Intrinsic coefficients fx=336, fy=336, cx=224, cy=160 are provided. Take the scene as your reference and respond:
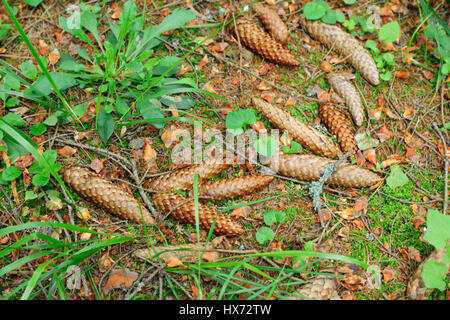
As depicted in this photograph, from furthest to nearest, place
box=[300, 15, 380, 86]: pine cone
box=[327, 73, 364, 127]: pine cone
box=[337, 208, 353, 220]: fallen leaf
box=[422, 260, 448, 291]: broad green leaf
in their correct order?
box=[300, 15, 380, 86]: pine cone → box=[327, 73, 364, 127]: pine cone → box=[337, 208, 353, 220]: fallen leaf → box=[422, 260, 448, 291]: broad green leaf

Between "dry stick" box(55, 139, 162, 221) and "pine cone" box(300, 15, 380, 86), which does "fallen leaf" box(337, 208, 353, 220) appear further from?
"dry stick" box(55, 139, 162, 221)

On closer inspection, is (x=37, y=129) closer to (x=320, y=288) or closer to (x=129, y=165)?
(x=129, y=165)

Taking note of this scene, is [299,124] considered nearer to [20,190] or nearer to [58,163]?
[58,163]

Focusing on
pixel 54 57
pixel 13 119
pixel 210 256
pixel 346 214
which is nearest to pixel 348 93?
pixel 346 214

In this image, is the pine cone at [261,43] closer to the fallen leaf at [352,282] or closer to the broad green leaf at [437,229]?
the broad green leaf at [437,229]

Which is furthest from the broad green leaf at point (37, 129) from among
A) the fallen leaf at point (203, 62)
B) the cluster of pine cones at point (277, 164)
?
the fallen leaf at point (203, 62)

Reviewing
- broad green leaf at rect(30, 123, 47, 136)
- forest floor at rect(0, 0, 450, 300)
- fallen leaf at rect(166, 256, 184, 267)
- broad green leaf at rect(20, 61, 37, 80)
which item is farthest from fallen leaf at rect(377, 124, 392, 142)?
broad green leaf at rect(20, 61, 37, 80)
